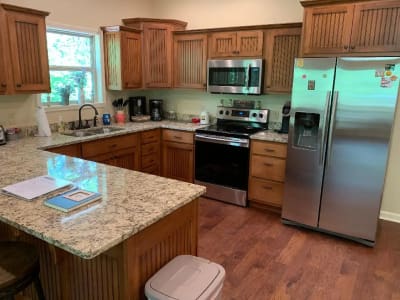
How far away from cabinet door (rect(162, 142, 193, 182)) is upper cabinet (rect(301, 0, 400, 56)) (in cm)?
194

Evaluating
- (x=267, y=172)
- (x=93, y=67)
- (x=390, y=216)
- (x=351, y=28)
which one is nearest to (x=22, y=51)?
(x=93, y=67)

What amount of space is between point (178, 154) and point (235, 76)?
4.17 ft

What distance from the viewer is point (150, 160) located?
14.1 ft

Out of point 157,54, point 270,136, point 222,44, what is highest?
point 222,44

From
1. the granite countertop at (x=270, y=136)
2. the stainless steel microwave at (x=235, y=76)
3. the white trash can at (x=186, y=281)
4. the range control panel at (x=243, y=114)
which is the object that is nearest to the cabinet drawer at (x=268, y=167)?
the granite countertop at (x=270, y=136)

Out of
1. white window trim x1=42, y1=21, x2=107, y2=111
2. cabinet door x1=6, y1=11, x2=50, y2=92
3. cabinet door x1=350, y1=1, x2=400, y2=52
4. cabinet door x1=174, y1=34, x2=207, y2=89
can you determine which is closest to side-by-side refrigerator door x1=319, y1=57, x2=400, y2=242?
cabinet door x1=350, y1=1, x2=400, y2=52

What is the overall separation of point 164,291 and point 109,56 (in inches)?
139

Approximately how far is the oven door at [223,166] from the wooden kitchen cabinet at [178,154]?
0.41 ft

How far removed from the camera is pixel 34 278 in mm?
1575

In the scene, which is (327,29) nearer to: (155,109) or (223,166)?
(223,166)

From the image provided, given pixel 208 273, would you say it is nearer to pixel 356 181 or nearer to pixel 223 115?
pixel 356 181

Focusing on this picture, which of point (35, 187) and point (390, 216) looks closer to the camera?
point (35, 187)

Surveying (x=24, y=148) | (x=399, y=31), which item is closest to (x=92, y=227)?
(x=24, y=148)

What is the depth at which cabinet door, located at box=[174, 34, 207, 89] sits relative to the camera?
4145 millimetres
